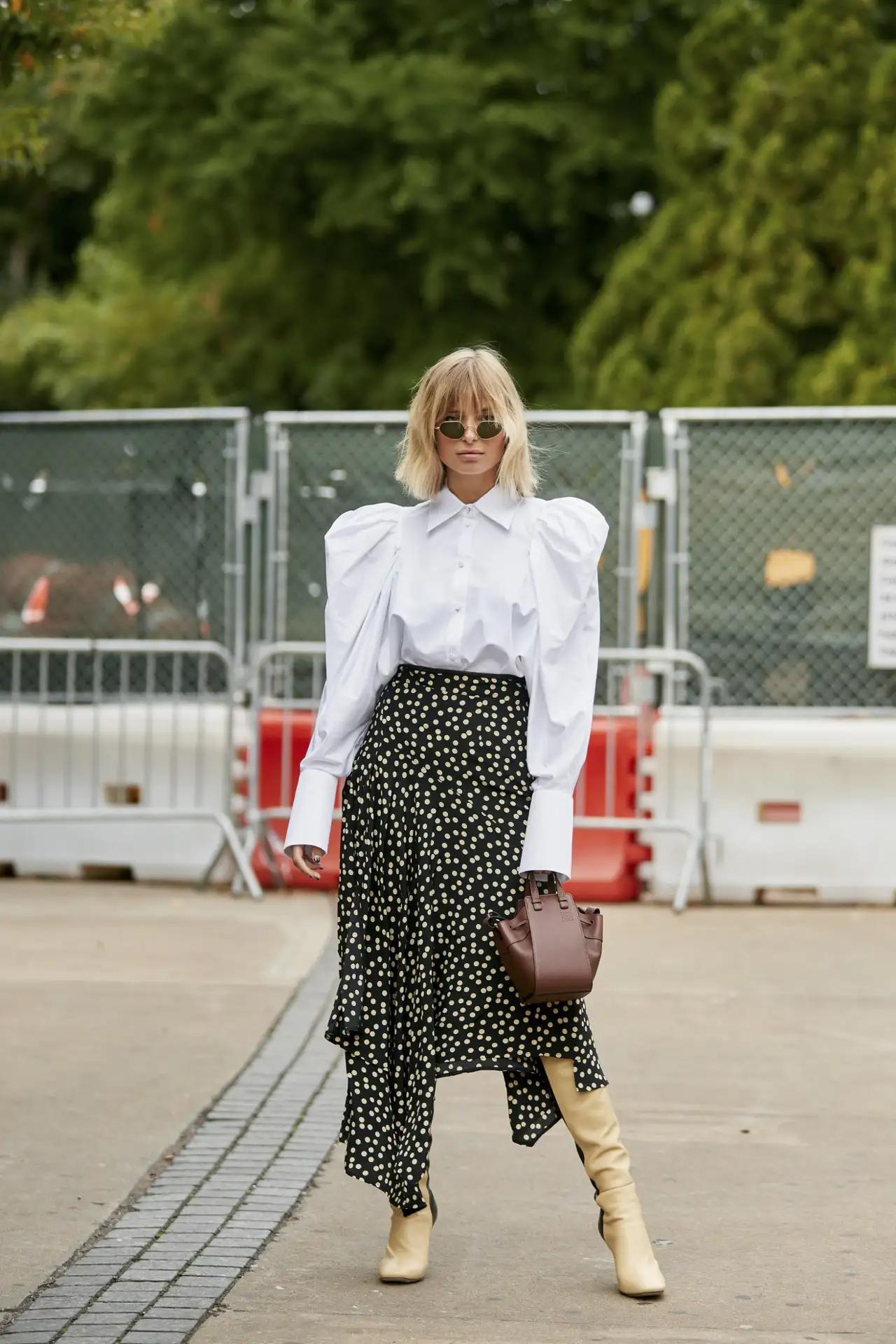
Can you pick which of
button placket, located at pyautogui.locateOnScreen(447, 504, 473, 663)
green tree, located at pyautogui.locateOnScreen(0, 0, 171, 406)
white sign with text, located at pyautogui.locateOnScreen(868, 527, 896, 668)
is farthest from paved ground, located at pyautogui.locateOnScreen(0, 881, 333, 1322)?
green tree, located at pyautogui.locateOnScreen(0, 0, 171, 406)

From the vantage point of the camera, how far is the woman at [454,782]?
452 centimetres

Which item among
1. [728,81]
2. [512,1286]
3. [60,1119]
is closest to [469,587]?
[512,1286]

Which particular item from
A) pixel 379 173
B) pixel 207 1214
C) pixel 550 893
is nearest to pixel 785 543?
pixel 207 1214

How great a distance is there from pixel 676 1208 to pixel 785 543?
18.3 feet

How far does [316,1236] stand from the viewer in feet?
16.4

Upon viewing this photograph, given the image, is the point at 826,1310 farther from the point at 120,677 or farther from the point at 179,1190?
the point at 120,677

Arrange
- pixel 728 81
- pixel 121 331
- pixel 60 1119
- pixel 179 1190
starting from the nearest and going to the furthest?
pixel 179 1190, pixel 60 1119, pixel 728 81, pixel 121 331

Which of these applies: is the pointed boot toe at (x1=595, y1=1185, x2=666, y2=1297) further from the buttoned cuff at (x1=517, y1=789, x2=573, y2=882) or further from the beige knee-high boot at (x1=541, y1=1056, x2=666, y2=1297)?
the buttoned cuff at (x1=517, y1=789, x2=573, y2=882)

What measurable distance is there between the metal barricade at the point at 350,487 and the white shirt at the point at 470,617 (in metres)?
5.84

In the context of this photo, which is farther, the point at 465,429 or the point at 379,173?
the point at 379,173

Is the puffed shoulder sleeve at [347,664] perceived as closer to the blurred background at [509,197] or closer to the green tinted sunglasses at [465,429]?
the green tinted sunglasses at [465,429]

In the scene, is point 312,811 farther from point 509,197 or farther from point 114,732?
point 509,197

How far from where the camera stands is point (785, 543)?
34.3ft

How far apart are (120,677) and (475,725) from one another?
658cm
